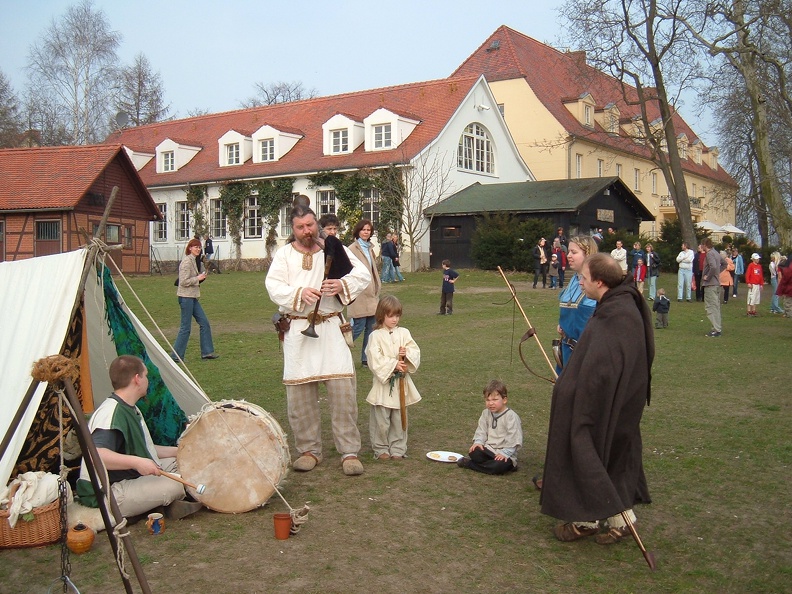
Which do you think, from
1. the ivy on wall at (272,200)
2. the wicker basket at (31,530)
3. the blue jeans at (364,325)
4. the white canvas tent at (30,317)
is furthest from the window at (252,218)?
the wicker basket at (31,530)

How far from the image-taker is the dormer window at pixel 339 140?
115 ft

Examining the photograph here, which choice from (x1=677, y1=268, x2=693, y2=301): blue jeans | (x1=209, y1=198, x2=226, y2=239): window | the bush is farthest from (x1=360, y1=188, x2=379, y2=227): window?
(x1=677, y1=268, x2=693, y2=301): blue jeans

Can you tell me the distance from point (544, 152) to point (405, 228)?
1284 cm

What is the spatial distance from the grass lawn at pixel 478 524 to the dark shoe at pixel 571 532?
0.22 feet

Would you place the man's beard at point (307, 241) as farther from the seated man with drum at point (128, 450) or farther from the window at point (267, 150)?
the window at point (267, 150)

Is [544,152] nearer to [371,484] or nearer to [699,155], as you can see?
[699,155]

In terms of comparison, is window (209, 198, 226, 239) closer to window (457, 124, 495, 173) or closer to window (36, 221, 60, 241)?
window (36, 221, 60, 241)

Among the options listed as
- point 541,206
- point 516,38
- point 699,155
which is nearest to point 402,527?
point 541,206

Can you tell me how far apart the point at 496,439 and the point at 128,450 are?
2798 mm

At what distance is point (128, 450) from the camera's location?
5.05 m

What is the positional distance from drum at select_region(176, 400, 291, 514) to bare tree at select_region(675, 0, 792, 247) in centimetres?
2182

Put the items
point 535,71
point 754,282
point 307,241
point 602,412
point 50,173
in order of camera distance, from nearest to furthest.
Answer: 1. point 602,412
2. point 307,241
3. point 754,282
4. point 50,173
5. point 535,71

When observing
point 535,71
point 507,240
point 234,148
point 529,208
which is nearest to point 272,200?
point 234,148

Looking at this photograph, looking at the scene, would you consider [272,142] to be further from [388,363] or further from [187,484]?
[187,484]
